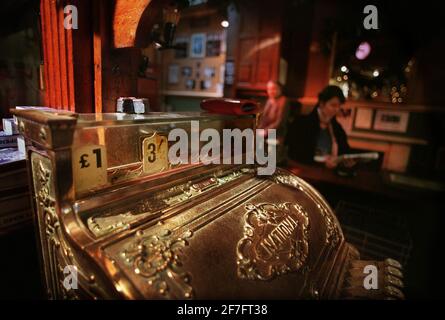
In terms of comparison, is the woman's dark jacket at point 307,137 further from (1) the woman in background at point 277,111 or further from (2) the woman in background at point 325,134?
(1) the woman in background at point 277,111

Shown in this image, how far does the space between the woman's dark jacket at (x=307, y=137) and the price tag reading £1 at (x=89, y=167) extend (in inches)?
176

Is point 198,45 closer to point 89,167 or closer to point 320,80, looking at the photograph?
point 320,80

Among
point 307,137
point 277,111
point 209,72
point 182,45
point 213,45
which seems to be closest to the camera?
point 307,137

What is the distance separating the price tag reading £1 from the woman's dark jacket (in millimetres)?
4474

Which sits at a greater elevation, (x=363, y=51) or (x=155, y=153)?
(x=363, y=51)

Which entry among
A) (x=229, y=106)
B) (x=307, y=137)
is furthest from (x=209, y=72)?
(x=229, y=106)

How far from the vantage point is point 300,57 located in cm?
578

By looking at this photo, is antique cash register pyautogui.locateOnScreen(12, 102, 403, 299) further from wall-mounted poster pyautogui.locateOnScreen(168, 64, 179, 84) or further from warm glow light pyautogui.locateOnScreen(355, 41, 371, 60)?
wall-mounted poster pyautogui.locateOnScreen(168, 64, 179, 84)

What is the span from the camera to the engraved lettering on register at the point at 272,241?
4.00ft

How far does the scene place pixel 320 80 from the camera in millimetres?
5531

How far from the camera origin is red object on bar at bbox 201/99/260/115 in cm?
179

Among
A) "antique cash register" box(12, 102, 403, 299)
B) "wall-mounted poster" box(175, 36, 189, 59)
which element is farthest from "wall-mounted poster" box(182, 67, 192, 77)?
"antique cash register" box(12, 102, 403, 299)

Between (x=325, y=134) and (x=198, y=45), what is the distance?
5149mm

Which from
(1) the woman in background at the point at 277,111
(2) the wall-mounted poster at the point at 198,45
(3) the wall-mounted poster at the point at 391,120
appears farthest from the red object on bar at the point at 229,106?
(2) the wall-mounted poster at the point at 198,45
